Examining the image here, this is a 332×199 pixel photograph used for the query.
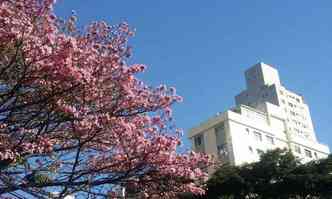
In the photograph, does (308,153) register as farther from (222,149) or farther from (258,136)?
(222,149)

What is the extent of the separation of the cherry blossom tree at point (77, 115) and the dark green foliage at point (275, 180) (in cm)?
1506

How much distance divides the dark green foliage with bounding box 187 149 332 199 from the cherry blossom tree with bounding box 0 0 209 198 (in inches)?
593

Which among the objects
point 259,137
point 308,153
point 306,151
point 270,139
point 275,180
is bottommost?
point 275,180

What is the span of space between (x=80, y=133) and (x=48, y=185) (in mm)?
999

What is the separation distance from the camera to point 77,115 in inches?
293

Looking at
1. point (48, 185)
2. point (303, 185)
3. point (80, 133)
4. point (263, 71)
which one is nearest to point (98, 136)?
point (80, 133)

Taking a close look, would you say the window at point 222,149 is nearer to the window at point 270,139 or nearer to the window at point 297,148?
the window at point 270,139

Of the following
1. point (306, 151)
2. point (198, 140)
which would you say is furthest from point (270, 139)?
point (198, 140)

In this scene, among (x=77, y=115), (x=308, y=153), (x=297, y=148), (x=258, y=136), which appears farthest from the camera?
(x=308, y=153)

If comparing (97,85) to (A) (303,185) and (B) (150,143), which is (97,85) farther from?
(A) (303,185)

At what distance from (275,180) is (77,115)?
17.6 m

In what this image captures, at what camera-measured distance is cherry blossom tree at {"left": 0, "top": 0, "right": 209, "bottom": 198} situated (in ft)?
23.5

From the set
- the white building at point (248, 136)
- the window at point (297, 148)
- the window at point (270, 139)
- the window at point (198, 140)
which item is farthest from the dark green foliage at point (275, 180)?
the window at point (297, 148)

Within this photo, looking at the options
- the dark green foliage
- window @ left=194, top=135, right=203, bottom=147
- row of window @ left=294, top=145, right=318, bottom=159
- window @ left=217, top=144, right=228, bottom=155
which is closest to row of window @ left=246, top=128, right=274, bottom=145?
window @ left=217, top=144, right=228, bottom=155
